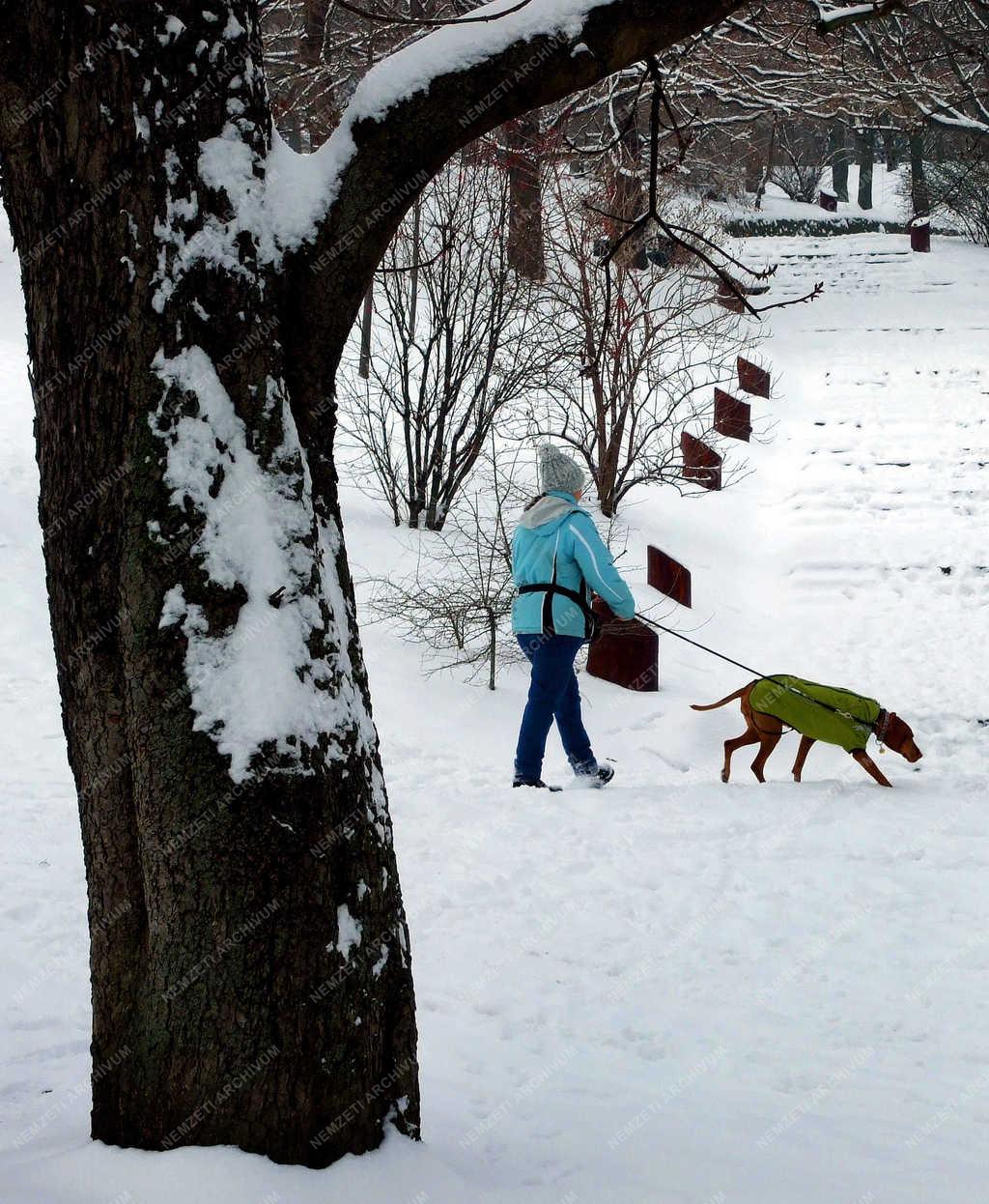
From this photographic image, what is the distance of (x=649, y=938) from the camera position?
4.05m

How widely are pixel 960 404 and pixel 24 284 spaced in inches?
566

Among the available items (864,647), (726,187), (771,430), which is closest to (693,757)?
(864,647)

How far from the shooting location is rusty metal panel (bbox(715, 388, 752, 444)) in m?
13.7

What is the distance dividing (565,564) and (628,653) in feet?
7.88

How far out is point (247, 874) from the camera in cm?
221

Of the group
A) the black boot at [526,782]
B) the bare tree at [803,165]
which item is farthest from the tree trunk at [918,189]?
the black boot at [526,782]

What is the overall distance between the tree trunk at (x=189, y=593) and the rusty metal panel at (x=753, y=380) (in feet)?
45.3

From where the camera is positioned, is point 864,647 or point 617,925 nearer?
point 617,925

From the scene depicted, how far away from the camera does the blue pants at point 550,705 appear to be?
548cm

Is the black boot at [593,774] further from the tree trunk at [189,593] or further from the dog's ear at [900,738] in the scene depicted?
the tree trunk at [189,593]

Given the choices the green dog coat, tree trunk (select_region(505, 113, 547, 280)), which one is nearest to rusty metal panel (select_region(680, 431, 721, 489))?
tree trunk (select_region(505, 113, 547, 280))

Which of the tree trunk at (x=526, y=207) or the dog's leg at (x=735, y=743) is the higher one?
the tree trunk at (x=526, y=207)

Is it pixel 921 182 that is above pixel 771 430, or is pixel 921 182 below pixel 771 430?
above

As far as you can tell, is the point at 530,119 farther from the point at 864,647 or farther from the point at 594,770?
the point at 594,770
